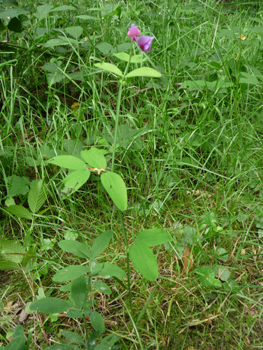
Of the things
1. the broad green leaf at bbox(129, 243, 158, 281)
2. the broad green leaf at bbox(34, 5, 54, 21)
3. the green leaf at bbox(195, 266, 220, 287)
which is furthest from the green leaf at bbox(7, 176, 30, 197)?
the broad green leaf at bbox(34, 5, 54, 21)

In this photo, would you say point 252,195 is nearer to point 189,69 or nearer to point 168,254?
point 168,254

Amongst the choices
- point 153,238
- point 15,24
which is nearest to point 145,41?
point 153,238

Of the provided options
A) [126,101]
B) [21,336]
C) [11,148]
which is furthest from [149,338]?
[126,101]

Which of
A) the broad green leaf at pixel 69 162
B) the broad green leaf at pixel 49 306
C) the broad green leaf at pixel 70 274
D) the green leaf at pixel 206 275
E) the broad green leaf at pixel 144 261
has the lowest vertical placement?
the green leaf at pixel 206 275

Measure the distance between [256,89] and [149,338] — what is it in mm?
1782

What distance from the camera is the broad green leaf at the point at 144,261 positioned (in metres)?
0.73

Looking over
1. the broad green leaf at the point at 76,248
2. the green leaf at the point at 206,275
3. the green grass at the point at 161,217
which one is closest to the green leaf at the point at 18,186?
the green grass at the point at 161,217

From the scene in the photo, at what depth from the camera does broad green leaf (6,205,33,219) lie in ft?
4.05

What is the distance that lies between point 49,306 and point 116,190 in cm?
38

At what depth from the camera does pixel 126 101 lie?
2018mm

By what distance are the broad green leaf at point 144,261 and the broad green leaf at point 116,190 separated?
0.51ft

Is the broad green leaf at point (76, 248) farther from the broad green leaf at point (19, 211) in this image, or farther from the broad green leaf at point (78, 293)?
the broad green leaf at point (19, 211)

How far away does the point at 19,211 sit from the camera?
4.12 ft

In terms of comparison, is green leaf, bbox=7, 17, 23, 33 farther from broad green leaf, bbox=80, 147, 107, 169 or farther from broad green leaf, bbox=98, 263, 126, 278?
broad green leaf, bbox=98, 263, 126, 278
